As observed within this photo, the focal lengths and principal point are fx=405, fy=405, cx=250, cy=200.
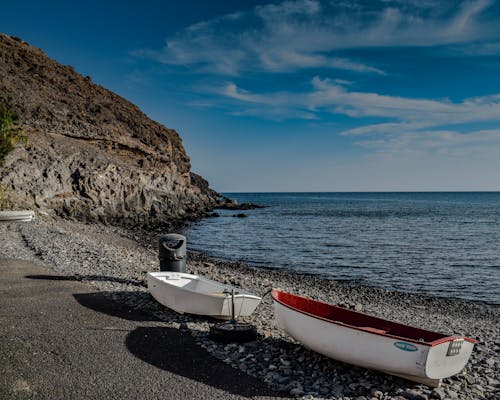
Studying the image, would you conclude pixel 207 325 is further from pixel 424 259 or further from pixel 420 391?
pixel 424 259

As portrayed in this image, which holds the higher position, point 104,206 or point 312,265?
point 104,206

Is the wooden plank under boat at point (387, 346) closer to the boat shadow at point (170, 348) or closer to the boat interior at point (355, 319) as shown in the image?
the boat interior at point (355, 319)

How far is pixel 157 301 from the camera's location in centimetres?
1062

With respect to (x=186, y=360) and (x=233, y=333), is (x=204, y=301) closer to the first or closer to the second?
(x=233, y=333)

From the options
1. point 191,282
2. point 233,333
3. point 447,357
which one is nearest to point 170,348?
point 233,333

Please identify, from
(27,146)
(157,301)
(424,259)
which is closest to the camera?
(157,301)

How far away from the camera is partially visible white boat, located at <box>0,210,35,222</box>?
24.3 metres

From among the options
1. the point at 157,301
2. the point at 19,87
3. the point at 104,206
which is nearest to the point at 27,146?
the point at 104,206

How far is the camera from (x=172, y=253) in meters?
12.1

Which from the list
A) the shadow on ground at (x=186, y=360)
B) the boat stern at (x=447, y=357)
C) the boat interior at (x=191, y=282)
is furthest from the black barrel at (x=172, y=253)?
the boat stern at (x=447, y=357)

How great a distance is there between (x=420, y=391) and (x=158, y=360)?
14.4ft

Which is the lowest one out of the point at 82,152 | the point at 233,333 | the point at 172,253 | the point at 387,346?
the point at 233,333

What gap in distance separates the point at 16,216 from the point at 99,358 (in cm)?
2156

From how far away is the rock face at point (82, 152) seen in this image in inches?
1422
